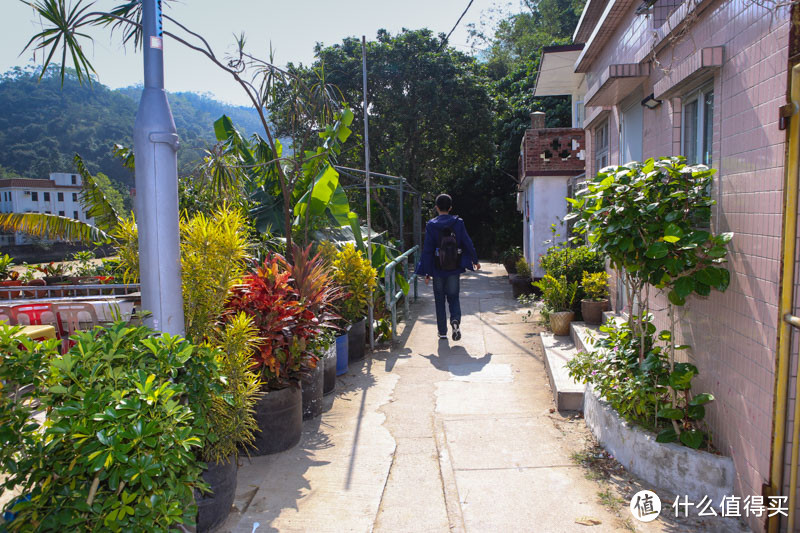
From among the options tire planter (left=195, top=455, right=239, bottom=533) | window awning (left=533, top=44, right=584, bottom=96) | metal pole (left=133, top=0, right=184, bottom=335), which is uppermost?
window awning (left=533, top=44, right=584, bottom=96)

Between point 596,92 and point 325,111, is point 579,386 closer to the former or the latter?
point 596,92

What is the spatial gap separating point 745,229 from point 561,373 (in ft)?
8.95

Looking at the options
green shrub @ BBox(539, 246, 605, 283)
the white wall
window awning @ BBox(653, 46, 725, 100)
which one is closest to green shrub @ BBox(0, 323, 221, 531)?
window awning @ BBox(653, 46, 725, 100)

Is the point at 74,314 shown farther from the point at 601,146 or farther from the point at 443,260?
the point at 601,146

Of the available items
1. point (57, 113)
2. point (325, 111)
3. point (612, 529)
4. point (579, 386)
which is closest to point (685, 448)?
point (612, 529)

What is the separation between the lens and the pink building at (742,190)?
2762 mm

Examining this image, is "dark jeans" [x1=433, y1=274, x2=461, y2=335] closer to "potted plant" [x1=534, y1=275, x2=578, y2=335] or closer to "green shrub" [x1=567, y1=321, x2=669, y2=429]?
"potted plant" [x1=534, y1=275, x2=578, y2=335]

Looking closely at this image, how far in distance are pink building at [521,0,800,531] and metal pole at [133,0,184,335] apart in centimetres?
302

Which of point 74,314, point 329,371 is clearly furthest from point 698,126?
point 74,314

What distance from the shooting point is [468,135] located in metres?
18.5

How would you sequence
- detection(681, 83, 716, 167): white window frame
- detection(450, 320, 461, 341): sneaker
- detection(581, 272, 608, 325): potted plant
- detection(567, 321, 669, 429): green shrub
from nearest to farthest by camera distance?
detection(567, 321, 669, 429): green shrub
detection(681, 83, 716, 167): white window frame
detection(581, 272, 608, 325): potted plant
detection(450, 320, 461, 341): sneaker

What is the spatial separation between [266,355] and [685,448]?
2.79 metres

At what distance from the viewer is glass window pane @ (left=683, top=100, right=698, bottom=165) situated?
4289 mm

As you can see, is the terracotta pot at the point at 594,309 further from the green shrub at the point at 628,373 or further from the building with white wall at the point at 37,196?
the building with white wall at the point at 37,196
